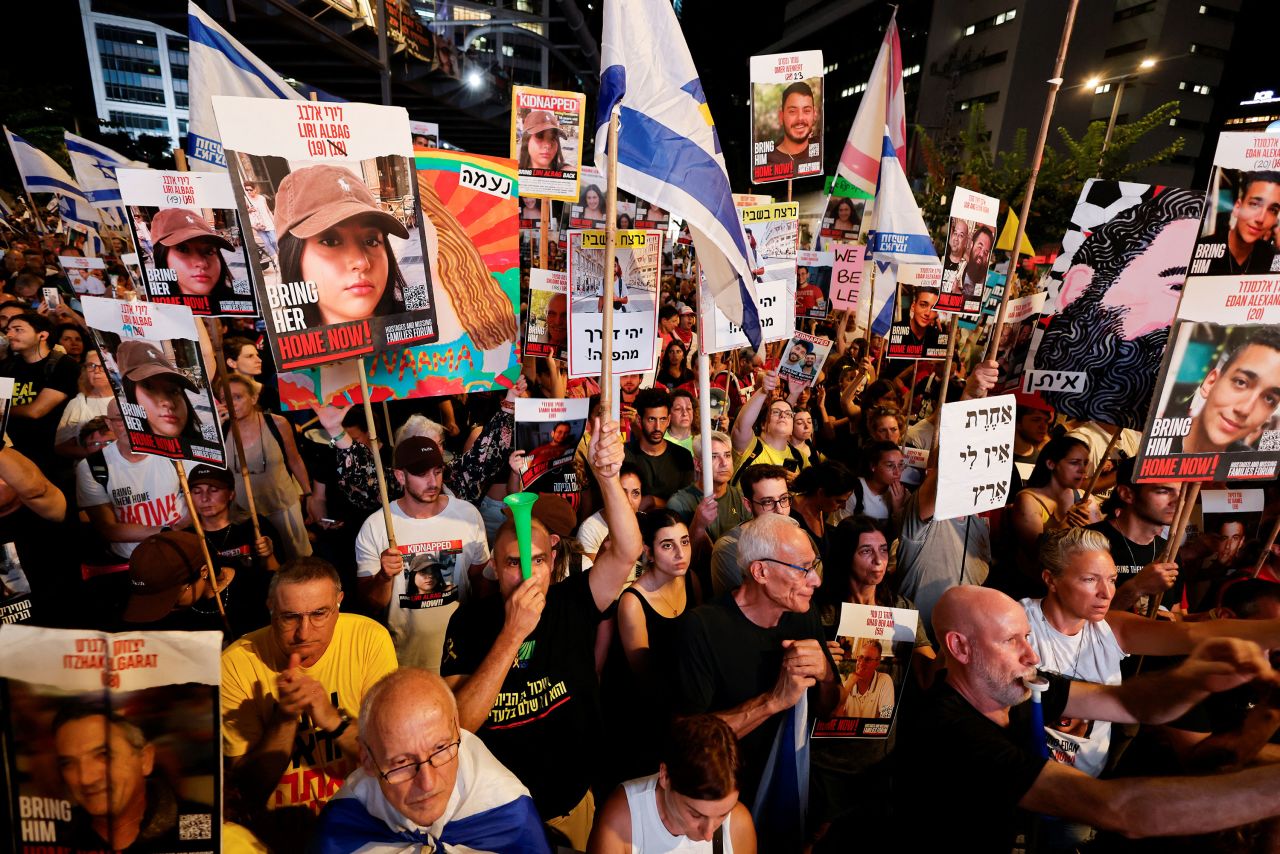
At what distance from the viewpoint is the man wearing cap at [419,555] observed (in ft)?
10.8

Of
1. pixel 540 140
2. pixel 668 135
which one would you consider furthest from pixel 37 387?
pixel 668 135

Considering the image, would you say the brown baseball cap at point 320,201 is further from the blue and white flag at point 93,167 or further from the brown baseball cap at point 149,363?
the blue and white flag at point 93,167

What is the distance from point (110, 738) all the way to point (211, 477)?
234 centimetres

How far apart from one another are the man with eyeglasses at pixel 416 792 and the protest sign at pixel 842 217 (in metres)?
7.67

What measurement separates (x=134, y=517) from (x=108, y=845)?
2.86 m

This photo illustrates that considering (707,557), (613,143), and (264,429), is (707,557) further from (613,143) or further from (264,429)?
(264,429)

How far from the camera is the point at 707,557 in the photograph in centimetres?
398

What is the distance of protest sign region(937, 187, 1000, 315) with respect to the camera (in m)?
4.79

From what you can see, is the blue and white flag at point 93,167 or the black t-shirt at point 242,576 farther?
the blue and white flag at point 93,167

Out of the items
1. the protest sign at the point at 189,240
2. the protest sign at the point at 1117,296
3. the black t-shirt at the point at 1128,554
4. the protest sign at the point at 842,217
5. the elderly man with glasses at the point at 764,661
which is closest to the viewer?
the elderly man with glasses at the point at 764,661

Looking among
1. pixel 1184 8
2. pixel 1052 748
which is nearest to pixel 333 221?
pixel 1052 748

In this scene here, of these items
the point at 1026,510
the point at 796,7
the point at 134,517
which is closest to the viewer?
the point at 134,517

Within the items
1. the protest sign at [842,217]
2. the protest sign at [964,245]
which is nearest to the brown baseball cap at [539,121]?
the protest sign at [964,245]

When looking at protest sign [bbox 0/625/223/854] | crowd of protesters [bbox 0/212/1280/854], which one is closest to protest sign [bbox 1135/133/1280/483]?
crowd of protesters [bbox 0/212/1280/854]
